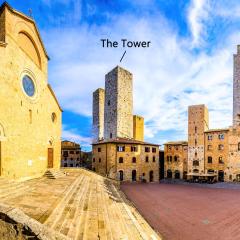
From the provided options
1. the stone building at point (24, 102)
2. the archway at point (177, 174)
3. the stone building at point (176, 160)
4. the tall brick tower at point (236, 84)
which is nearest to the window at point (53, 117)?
the stone building at point (24, 102)

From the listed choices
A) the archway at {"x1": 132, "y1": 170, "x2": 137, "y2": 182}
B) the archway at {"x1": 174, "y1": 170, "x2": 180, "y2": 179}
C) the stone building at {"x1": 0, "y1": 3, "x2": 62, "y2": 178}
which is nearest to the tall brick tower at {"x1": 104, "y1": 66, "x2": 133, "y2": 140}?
the archway at {"x1": 132, "y1": 170, "x2": 137, "y2": 182}

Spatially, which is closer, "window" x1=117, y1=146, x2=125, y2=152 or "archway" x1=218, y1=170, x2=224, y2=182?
"window" x1=117, y1=146, x2=125, y2=152

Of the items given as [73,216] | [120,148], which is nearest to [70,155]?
[120,148]

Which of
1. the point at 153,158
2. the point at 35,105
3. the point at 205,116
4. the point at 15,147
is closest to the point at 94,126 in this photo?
the point at 153,158

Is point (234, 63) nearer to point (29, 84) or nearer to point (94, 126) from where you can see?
point (94, 126)

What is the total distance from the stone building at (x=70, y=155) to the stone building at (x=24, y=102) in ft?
97.6

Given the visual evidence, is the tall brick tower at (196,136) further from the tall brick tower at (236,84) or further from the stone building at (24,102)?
the stone building at (24,102)

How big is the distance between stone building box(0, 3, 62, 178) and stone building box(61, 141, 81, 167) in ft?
97.6

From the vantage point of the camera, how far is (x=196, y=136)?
39.2 metres

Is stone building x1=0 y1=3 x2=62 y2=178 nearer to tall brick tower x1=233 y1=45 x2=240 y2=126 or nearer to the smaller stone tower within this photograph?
the smaller stone tower

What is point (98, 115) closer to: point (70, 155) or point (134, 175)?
point (70, 155)

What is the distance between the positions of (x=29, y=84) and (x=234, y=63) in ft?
131

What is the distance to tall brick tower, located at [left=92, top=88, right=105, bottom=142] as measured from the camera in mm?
50438

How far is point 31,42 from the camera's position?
57.3 ft
